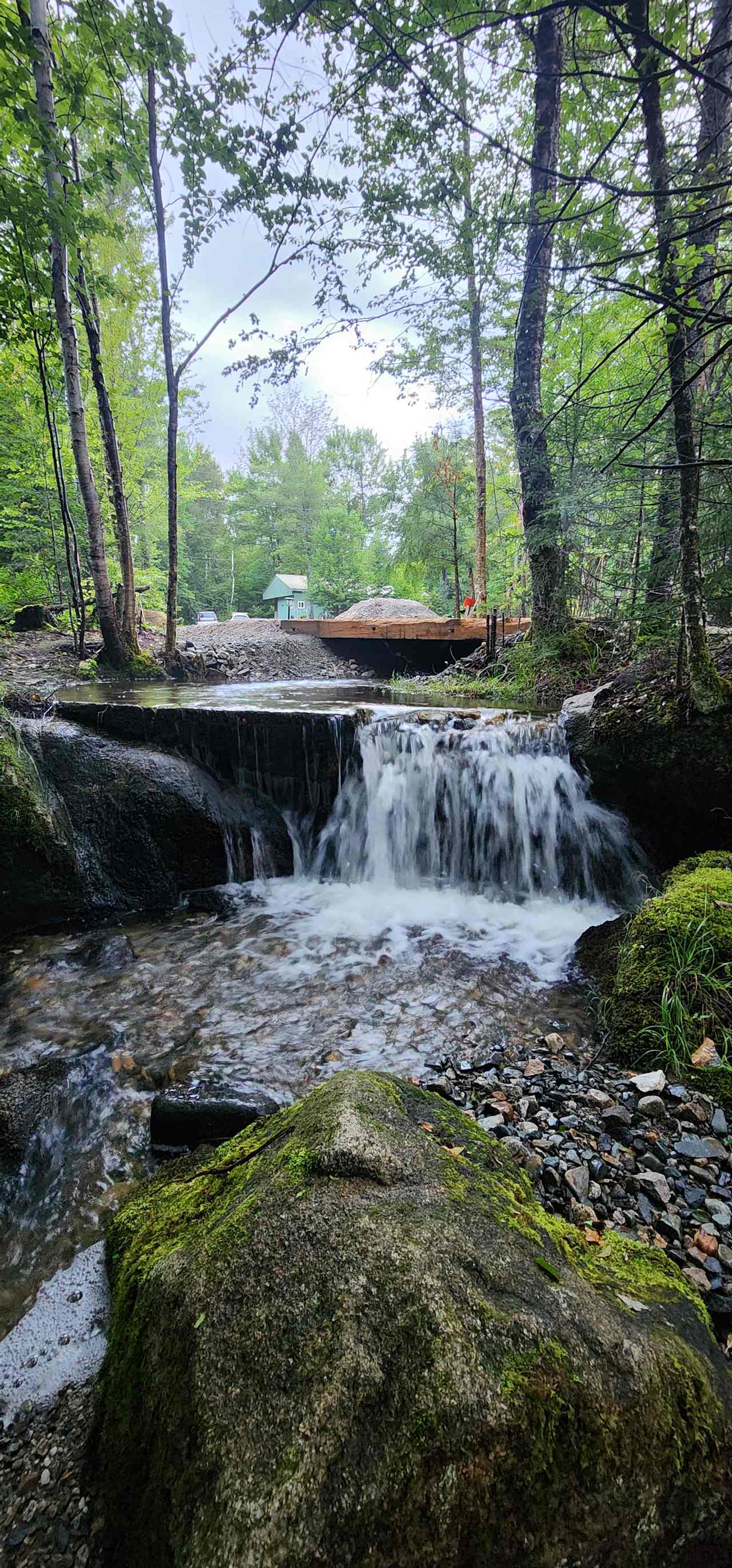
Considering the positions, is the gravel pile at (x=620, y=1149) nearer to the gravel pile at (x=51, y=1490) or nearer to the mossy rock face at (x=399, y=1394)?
the mossy rock face at (x=399, y=1394)

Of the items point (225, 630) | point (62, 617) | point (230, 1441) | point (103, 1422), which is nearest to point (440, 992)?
point (103, 1422)

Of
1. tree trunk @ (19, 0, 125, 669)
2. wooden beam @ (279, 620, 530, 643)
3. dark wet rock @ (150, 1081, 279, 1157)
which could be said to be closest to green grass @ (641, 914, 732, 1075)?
dark wet rock @ (150, 1081, 279, 1157)

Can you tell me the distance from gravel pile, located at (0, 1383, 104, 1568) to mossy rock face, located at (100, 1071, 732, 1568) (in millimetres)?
75

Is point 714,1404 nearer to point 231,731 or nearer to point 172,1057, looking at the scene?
point 172,1057

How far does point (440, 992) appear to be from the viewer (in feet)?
14.5

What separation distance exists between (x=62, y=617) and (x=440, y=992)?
12457 mm

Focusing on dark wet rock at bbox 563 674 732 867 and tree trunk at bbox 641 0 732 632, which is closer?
tree trunk at bbox 641 0 732 632

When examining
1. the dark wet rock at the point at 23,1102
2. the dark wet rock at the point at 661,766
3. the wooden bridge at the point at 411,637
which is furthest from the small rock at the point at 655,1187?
the wooden bridge at the point at 411,637

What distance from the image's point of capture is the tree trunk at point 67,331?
587 centimetres

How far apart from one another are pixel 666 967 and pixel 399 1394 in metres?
2.89

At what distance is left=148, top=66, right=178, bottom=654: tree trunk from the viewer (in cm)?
1013

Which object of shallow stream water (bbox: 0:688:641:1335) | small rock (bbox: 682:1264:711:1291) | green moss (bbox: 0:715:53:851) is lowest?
shallow stream water (bbox: 0:688:641:1335)

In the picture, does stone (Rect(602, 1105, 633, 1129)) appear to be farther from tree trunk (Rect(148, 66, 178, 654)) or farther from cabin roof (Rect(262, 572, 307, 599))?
cabin roof (Rect(262, 572, 307, 599))

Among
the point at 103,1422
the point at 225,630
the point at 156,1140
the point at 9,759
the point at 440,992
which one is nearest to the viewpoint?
the point at 103,1422
